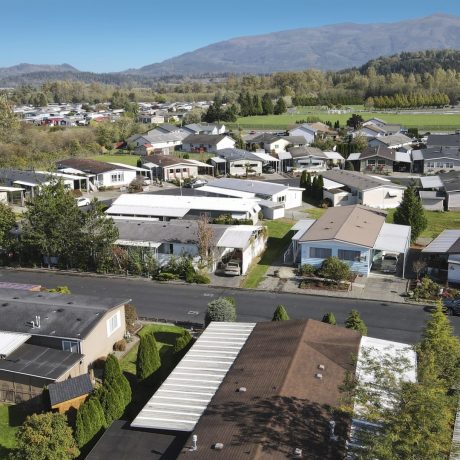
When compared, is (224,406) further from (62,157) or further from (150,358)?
(62,157)

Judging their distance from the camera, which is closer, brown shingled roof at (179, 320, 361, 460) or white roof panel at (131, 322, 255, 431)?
brown shingled roof at (179, 320, 361, 460)

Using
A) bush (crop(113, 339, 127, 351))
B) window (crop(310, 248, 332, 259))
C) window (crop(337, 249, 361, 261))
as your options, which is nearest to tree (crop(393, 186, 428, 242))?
window (crop(337, 249, 361, 261))

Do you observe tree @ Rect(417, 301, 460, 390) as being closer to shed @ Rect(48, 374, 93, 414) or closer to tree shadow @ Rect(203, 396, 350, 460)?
tree shadow @ Rect(203, 396, 350, 460)

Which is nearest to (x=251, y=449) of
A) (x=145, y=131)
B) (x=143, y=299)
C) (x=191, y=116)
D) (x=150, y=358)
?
(x=150, y=358)

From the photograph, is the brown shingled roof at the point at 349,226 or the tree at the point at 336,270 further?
the brown shingled roof at the point at 349,226

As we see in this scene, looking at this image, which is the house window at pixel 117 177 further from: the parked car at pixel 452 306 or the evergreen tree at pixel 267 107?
the evergreen tree at pixel 267 107

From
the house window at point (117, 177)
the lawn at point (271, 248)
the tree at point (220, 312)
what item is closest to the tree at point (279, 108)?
the house window at point (117, 177)
